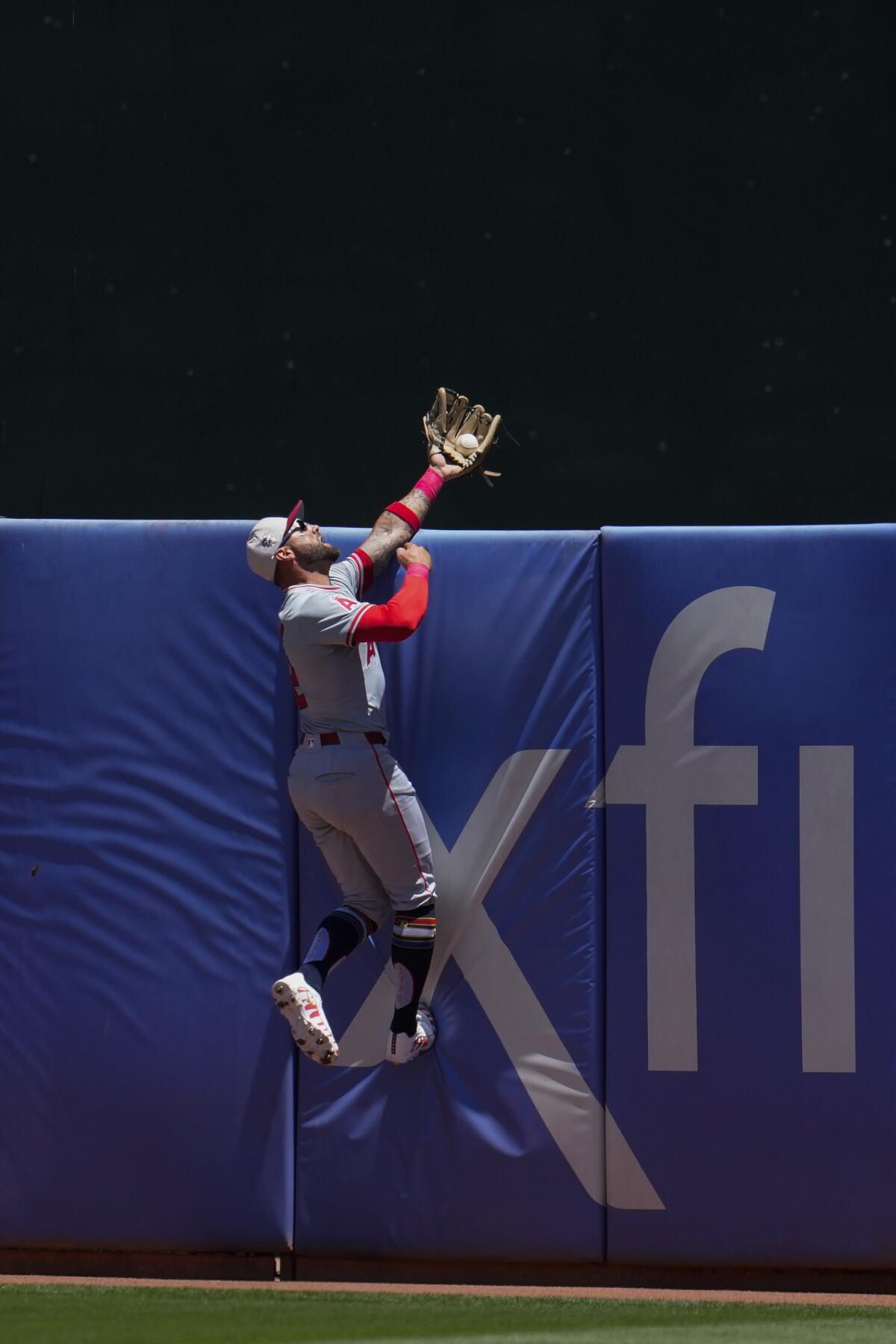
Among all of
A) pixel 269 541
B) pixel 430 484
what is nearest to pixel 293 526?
pixel 269 541

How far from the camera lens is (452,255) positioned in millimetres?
6578

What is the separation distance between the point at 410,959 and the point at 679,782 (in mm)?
907

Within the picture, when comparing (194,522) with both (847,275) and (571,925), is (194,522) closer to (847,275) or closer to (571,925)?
(571,925)

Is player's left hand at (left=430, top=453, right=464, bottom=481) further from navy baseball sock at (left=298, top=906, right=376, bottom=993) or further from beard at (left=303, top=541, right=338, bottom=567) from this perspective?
navy baseball sock at (left=298, top=906, right=376, bottom=993)

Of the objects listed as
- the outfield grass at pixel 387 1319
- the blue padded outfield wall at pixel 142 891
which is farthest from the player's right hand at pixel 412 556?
the outfield grass at pixel 387 1319

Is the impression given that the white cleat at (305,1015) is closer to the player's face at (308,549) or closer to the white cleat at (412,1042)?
the white cleat at (412,1042)

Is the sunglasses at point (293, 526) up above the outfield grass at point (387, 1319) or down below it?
above

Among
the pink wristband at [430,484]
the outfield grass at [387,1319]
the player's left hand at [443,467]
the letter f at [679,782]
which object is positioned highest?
the player's left hand at [443,467]

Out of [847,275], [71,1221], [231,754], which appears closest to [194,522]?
[231,754]

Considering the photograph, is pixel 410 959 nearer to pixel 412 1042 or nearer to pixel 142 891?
pixel 412 1042

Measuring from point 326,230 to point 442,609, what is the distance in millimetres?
2744

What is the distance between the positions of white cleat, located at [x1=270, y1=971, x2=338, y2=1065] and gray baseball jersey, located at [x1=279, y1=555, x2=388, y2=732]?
2.34 ft

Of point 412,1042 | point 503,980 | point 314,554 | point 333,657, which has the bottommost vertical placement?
point 412,1042

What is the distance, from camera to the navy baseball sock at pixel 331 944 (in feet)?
14.1
